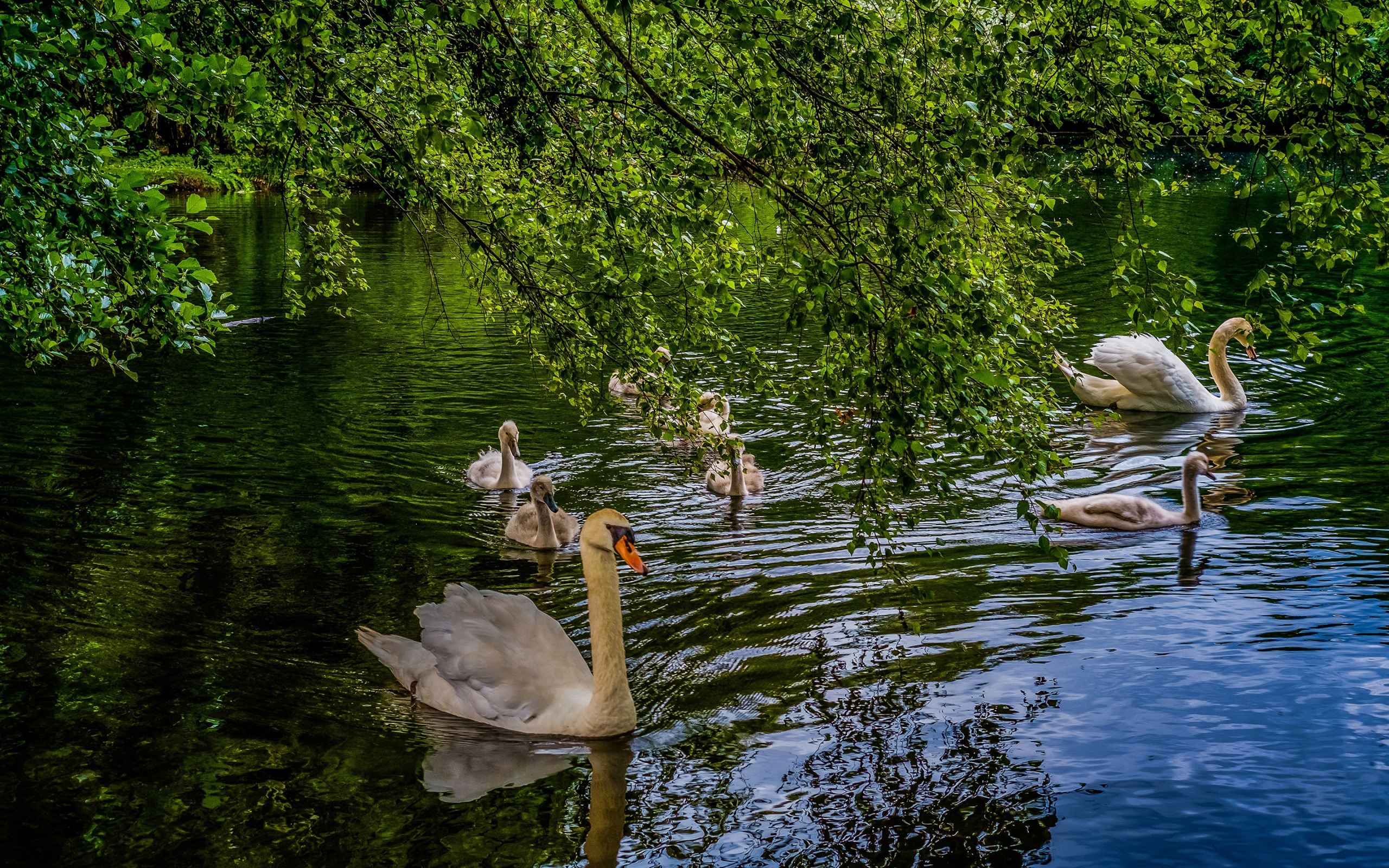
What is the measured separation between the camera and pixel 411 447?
1722cm

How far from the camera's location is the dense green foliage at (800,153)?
253 inches

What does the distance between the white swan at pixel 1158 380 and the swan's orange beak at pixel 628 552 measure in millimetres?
12230

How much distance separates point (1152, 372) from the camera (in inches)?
784

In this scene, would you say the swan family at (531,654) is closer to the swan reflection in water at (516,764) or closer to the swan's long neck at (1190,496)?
the swan reflection in water at (516,764)

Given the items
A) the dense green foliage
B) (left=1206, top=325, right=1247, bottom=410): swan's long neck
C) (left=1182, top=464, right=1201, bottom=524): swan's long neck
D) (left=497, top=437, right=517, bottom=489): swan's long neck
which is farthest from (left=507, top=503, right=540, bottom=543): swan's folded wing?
(left=1206, top=325, right=1247, bottom=410): swan's long neck

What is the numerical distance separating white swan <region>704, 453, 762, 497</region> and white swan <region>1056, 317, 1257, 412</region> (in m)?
6.99

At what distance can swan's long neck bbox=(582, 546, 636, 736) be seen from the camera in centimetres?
861

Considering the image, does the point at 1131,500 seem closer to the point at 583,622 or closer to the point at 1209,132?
the point at 583,622

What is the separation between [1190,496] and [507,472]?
26.0ft

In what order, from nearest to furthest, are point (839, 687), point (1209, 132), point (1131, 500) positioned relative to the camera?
point (1209, 132) < point (839, 687) < point (1131, 500)

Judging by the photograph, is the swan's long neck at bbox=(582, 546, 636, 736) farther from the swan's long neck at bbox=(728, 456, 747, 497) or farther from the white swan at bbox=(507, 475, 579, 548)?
the swan's long neck at bbox=(728, 456, 747, 497)

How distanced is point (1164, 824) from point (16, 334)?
907cm

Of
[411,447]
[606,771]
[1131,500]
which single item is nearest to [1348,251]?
[606,771]

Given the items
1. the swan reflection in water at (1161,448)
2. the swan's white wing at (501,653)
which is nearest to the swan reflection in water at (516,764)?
the swan's white wing at (501,653)
